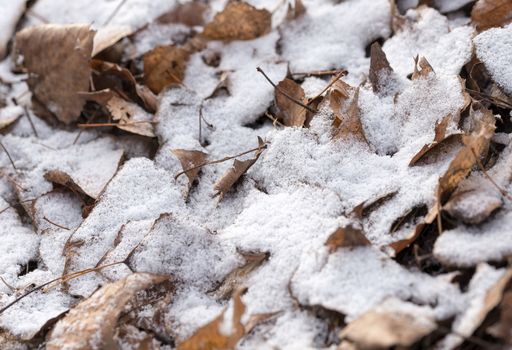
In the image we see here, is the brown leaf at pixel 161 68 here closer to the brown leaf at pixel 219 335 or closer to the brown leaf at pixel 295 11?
the brown leaf at pixel 295 11

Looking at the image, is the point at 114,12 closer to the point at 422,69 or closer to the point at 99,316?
the point at 422,69

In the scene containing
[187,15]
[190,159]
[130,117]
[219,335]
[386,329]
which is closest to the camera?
[386,329]

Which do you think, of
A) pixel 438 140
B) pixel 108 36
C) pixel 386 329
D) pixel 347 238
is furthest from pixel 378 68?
pixel 108 36

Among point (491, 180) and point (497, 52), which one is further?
point (497, 52)

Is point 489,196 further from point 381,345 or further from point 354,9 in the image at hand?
point 354,9

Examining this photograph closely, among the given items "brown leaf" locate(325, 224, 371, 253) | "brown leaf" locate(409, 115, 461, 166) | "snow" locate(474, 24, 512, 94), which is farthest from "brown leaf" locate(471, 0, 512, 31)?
"brown leaf" locate(325, 224, 371, 253)

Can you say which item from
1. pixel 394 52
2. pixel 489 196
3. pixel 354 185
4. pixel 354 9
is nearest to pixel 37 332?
pixel 354 185

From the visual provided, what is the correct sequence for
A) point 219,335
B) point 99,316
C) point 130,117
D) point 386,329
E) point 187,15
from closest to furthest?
point 386,329 → point 219,335 → point 99,316 → point 130,117 → point 187,15

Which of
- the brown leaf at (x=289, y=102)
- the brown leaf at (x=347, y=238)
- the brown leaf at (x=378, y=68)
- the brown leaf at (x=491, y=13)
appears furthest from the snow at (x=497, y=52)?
the brown leaf at (x=347, y=238)

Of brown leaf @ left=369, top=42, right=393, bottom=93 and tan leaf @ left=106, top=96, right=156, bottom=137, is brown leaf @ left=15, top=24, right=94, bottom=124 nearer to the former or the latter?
tan leaf @ left=106, top=96, right=156, bottom=137
